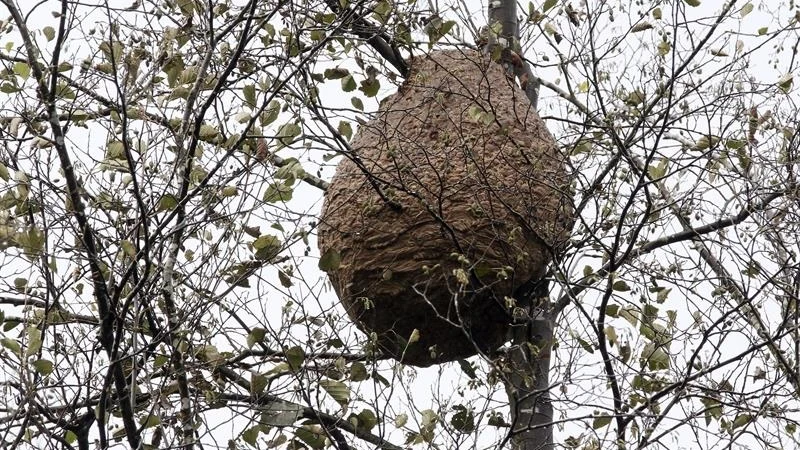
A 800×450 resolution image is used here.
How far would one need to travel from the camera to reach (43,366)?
3.55 meters

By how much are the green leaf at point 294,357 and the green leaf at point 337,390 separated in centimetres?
13

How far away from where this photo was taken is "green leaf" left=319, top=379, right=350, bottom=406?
4.09m

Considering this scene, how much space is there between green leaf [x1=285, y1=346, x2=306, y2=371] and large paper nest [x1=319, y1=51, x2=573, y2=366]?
0.36 metres

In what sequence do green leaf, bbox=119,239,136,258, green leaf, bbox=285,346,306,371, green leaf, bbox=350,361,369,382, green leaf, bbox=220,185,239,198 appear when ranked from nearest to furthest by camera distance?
green leaf, bbox=119,239,136,258 → green leaf, bbox=220,185,239,198 → green leaf, bbox=285,346,306,371 → green leaf, bbox=350,361,369,382

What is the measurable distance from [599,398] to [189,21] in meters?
2.06

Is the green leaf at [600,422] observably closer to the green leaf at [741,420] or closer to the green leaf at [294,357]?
the green leaf at [741,420]

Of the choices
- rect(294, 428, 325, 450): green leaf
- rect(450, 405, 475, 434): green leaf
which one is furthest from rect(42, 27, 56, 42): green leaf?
rect(450, 405, 475, 434): green leaf

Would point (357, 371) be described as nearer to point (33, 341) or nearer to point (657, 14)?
point (33, 341)

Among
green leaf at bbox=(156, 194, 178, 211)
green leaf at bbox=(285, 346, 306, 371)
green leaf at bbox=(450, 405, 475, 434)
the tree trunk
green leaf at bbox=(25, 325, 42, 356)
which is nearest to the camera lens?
green leaf at bbox=(25, 325, 42, 356)

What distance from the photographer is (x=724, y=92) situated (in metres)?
4.68

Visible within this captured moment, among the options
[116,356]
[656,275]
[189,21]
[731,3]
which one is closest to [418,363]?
[656,275]

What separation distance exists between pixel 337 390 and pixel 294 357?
0.65 ft

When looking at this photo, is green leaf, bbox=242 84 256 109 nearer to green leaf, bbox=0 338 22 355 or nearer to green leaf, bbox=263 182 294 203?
green leaf, bbox=263 182 294 203

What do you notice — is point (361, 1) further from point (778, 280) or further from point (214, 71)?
point (778, 280)
